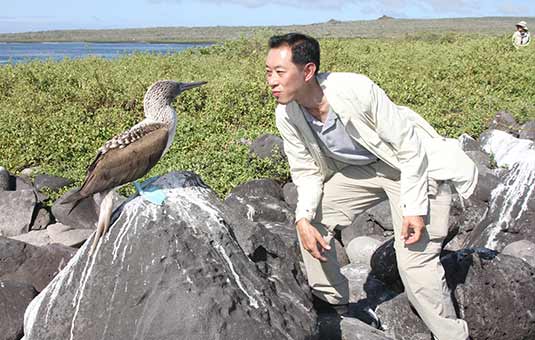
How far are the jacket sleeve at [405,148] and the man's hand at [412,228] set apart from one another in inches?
1.4

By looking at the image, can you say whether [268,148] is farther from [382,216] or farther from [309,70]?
[309,70]

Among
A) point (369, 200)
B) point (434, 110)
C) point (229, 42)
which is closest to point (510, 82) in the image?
point (434, 110)

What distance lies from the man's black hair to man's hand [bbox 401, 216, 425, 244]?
102cm

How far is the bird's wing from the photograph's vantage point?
14.1ft

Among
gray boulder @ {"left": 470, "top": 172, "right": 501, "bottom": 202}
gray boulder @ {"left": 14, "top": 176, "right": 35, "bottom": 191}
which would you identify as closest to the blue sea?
gray boulder @ {"left": 14, "top": 176, "right": 35, "bottom": 191}

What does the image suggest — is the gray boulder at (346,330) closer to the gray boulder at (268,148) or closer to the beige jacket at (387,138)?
the beige jacket at (387,138)

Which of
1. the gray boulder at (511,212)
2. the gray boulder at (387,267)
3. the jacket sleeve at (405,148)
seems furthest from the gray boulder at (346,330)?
the gray boulder at (511,212)

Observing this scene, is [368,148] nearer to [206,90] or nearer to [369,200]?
[369,200]

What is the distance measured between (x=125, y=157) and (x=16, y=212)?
3.90 metres

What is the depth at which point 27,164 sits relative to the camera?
925cm

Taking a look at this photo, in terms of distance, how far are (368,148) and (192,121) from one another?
6.62 metres

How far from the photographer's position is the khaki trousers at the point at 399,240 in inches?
172

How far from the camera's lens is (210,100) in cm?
1146

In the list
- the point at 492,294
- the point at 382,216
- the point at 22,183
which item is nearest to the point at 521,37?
the point at 382,216
